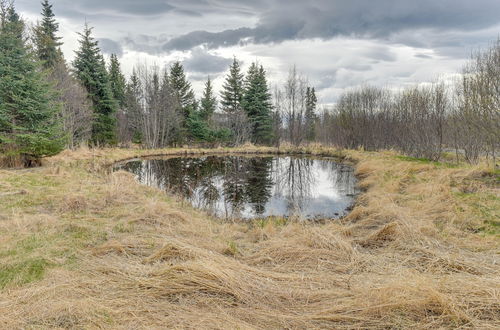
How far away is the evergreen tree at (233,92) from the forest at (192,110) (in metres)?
0.12

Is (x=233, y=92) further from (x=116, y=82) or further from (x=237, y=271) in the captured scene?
(x=237, y=271)

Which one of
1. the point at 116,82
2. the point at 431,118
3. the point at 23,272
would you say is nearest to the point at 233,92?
the point at 116,82

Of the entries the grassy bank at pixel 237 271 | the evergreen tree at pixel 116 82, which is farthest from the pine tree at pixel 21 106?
the evergreen tree at pixel 116 82

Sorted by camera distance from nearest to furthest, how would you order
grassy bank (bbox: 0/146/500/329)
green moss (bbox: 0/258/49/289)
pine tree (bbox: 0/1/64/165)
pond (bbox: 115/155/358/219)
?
grassy bank (bbox: 0/146/500/329) → green moss (bbox: 0/258/49/289) → pond (bbox: 115/155/358/219) → pine tree (bbox: 0/1/64/165)

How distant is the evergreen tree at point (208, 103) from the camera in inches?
1262

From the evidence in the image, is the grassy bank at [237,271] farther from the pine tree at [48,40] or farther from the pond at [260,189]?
the pine tree at [48,40]

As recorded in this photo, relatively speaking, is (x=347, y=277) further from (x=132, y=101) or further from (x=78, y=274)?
(x=132, y=101)

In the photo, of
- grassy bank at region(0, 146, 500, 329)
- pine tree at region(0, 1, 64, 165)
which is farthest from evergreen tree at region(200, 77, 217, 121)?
grassy bank at region(0, 146, 500, 329)

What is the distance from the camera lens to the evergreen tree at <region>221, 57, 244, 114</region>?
3309cm

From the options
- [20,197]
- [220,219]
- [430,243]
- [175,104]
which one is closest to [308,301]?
[430,243]

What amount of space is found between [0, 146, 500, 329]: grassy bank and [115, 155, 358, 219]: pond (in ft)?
8.35

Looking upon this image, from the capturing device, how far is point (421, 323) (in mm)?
2281

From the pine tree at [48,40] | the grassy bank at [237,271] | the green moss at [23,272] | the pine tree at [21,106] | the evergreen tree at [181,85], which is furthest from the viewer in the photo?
the evergreen tree at [181,85]

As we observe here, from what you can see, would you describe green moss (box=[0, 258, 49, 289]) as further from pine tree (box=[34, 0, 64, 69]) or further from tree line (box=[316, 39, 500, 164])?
pine tree (box=[34, 0, 64, 69])
